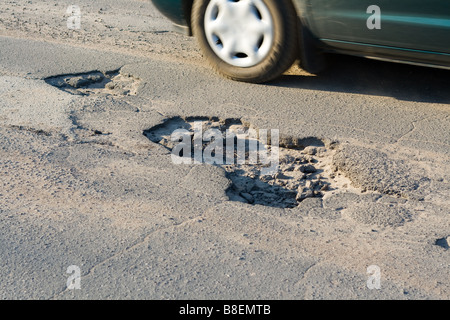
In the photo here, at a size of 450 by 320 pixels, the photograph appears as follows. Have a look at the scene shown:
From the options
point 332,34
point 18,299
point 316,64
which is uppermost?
Result: point 332,34

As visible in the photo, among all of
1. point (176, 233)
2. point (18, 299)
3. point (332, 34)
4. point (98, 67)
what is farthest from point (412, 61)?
point (18, 299)

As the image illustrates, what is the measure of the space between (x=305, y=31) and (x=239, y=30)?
1.86ft

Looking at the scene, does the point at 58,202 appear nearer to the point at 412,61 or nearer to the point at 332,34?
the point at 332,34

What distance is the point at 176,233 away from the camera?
3.19 metres

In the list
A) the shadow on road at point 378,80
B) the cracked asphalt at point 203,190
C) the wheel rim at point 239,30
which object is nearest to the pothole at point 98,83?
the cracked asphalt at point 203,190

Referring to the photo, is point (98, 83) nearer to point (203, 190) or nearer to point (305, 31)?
point (305, 31)

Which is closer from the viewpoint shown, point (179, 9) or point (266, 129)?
point (266, 129)

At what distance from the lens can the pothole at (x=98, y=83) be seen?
5.13 metres

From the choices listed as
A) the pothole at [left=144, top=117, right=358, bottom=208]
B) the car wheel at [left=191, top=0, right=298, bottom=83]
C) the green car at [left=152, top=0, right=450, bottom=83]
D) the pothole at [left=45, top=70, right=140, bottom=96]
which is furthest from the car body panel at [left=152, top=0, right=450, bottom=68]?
the pothole at [left=45, top=70, right=140, bottom=96]

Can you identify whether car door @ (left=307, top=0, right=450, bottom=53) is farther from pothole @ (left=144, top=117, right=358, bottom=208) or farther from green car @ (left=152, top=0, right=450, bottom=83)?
pothole @ (left=144, top=117, right=358, bottom=208)

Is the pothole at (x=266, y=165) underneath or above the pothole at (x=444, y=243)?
underneath

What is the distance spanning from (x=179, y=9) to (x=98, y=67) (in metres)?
0.93

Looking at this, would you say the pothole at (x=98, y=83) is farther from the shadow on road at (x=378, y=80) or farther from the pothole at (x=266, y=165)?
the shadow on road at (x=378, y=80)
